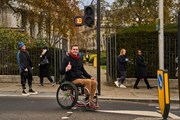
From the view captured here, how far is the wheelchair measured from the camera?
30.4 feet

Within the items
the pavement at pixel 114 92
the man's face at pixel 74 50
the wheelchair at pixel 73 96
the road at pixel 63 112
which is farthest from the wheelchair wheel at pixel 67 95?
the pavement at pixel 114 92

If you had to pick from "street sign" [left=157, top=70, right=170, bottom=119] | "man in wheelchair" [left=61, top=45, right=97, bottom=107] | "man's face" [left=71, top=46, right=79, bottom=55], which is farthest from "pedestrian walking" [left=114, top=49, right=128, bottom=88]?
"street sign" [left=157, top=70, right=170, bottom=119]

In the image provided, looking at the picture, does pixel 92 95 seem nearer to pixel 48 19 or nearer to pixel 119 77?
pixel 119 77

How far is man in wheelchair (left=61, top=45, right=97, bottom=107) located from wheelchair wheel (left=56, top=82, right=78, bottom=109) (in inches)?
7.2

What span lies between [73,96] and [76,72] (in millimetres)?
626

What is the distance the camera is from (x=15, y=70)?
659 inches

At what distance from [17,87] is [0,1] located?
9851mm

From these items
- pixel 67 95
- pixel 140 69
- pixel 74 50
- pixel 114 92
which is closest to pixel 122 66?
pixel 140 69

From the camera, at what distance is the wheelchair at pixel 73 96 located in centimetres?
926

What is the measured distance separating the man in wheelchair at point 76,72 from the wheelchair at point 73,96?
0.34 ft

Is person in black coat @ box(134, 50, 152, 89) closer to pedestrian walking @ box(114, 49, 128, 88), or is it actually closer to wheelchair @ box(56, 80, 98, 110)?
pedestrian walking @ box(114, 49, 128, 88)

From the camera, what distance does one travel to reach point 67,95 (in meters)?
9.47

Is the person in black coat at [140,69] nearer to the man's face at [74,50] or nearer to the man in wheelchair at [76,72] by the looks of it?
the man in wheelchair at [76,72]

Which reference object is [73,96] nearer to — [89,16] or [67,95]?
[67,95]
